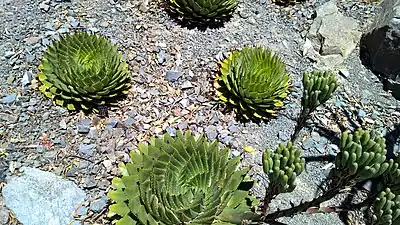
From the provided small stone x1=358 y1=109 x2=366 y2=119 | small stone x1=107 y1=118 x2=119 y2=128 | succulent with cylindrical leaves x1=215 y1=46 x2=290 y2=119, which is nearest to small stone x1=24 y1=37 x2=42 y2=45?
small stone x1=107 y1=118 x2=119 y2=128

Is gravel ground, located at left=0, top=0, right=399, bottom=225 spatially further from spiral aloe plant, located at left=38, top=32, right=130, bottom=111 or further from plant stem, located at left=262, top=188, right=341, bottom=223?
plant stem, located at left=262, top=188, right=341, bottom=223

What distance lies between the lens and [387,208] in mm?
2113

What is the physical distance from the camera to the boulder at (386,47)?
12.9 feet

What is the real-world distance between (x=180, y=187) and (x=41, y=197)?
902mm

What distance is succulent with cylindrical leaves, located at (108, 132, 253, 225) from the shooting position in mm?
2613

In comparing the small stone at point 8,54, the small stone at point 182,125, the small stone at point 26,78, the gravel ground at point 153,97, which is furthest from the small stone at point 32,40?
the small stone at point 182,125

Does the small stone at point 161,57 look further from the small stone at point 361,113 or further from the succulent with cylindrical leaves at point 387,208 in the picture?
the succulent with cylindrical leaves at point 387,208

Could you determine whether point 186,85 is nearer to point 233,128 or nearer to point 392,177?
point 233,128

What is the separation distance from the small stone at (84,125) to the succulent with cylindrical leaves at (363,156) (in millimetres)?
1772

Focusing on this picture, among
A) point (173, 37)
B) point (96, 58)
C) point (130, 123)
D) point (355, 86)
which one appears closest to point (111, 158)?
point (130, 123)

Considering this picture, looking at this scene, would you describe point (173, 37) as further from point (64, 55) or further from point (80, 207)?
point (80, 207)

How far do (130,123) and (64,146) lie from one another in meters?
0.46

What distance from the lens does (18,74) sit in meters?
3.57

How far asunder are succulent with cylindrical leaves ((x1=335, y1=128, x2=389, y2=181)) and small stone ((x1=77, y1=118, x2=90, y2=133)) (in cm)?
177
